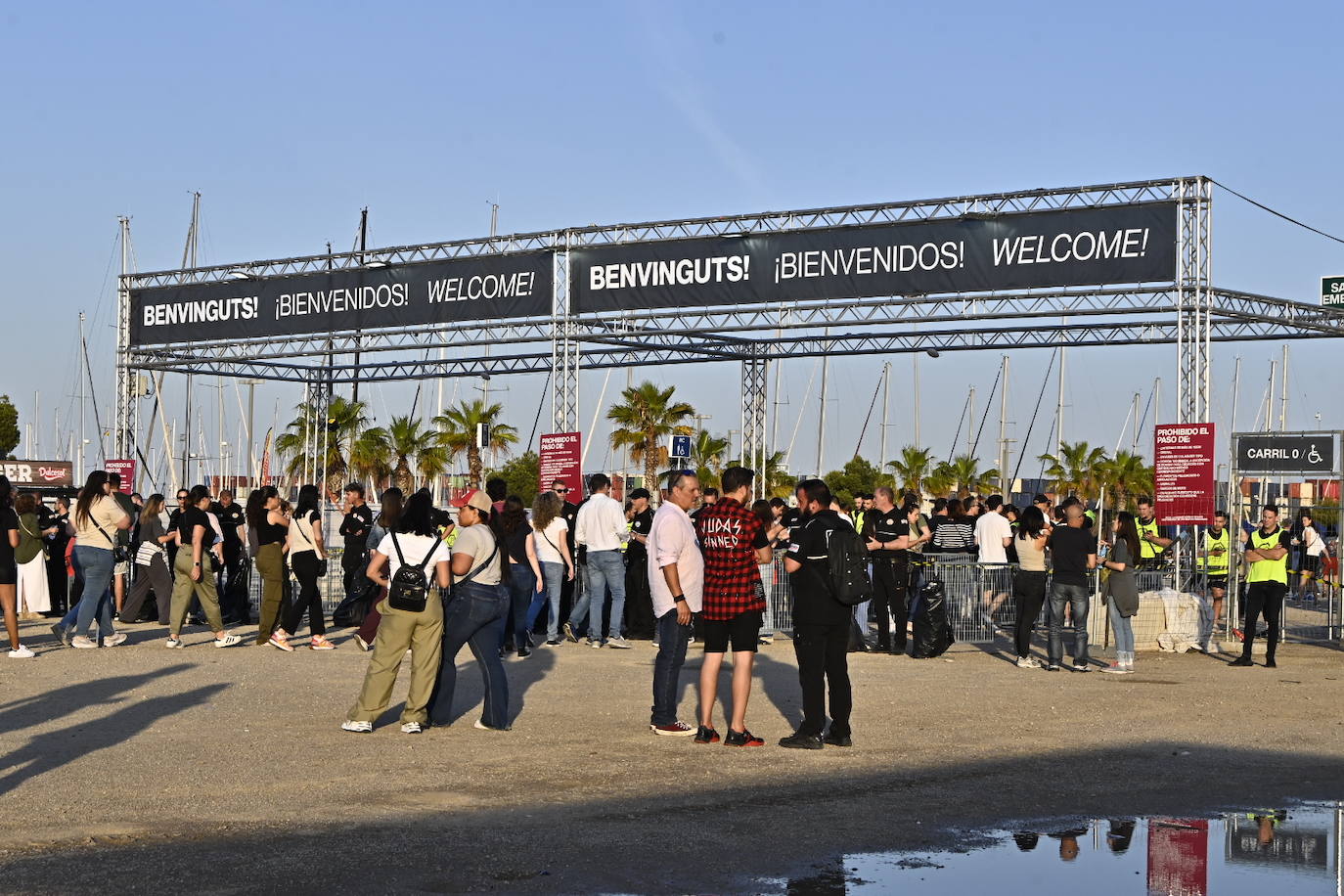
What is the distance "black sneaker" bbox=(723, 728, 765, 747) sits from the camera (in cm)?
1056

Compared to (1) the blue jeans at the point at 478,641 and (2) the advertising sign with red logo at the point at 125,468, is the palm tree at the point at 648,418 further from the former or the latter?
(1) the blue jeans at the point at 478,641

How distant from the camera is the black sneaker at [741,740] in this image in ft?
34.7

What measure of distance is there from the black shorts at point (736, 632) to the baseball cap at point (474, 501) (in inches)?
78.6

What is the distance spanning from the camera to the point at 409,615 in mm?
10734

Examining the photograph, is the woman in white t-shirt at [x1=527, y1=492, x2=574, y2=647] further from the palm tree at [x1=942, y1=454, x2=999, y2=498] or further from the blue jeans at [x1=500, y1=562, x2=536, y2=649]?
the palm tree at [x1=942, y1=454, x2=999, y2=498]

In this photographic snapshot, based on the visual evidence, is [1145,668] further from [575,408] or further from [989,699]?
[575,408]

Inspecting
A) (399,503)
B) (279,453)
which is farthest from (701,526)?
(279,453)

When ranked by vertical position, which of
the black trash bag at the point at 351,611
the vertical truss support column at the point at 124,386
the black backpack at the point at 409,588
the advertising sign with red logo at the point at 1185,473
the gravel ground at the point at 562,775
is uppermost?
the vertical truss support column at the point at 124,386

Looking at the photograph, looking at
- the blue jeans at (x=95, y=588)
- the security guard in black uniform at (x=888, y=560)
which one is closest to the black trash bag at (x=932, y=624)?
the security guard in black uniform at (x=888, y=560)

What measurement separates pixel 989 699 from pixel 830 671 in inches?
134

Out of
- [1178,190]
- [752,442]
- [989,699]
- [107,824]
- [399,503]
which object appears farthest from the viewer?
[752,442]

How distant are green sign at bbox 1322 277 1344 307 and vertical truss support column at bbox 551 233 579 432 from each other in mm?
12502

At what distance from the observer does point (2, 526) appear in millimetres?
14969

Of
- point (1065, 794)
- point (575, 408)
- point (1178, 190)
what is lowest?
point (1065, 794)
